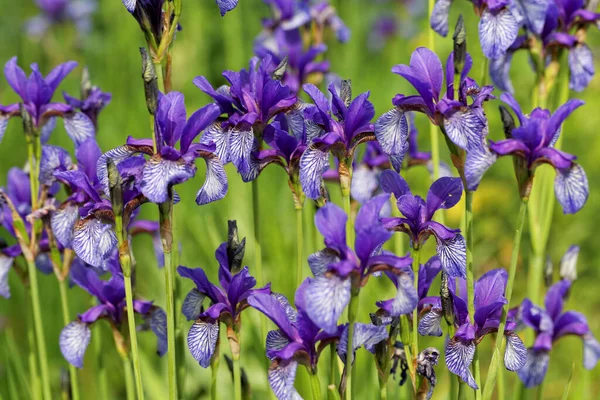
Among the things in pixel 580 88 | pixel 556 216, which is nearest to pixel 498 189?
pixel 556 216

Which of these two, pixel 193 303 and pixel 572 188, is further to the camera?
pixel 193 303

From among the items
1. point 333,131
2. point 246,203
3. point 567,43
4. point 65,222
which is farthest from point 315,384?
point 246,203

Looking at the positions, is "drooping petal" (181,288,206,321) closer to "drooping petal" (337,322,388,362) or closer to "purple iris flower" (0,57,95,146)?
"drooping petal" (337,322,388,362)

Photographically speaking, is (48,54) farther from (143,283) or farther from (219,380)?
(219,380)

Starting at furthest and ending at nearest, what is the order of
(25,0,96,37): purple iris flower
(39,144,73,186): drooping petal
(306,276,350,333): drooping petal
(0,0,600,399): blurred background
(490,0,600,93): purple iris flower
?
(25,0,96,37): purple iris flower → (0,0,600,399): blurred background → (490,0,600,93): purple iris flower → (39,144,73,186): drooping petal → (306,276,350,333): drooping petal

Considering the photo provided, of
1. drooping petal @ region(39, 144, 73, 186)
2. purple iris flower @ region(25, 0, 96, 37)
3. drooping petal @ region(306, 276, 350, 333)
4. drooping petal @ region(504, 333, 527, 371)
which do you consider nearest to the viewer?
drooping petal @ region(306, 276, 350, 333)

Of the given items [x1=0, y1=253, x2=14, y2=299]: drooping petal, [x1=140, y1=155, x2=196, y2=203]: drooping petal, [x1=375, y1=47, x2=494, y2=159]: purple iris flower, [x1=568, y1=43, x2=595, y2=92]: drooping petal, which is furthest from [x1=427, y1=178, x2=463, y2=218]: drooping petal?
[x1=0, y1=253, x2=14, y2=299]: drooping petal

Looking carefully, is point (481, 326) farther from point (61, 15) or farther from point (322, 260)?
point (61, 15)
